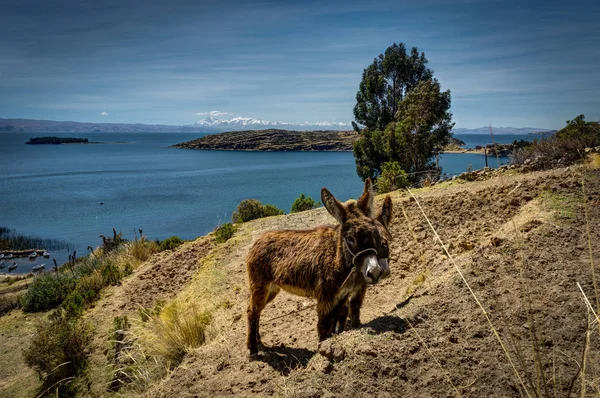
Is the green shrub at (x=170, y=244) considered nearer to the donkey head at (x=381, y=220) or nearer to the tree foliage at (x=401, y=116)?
the donkey head at (x=381, y=220)

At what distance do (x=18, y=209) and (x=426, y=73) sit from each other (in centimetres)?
5088

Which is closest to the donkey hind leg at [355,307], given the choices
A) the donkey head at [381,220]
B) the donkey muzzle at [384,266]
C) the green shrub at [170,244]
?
the donkey head at [381,220]

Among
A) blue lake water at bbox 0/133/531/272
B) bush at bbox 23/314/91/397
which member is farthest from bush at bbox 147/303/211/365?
blue lake water at bbox 0/133/531/272

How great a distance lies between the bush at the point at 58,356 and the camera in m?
8.34

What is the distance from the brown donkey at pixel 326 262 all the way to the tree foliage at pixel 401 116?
76.8 ft

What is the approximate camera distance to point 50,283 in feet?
47.6

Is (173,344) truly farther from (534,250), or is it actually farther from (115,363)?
(534,250)

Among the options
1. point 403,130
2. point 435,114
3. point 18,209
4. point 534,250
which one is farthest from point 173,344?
point 18,209

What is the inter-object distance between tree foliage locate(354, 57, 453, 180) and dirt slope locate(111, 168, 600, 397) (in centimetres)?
2036

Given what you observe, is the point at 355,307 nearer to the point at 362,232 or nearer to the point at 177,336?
the point at 362,232

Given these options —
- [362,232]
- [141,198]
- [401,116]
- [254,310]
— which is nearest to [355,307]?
[362,232]

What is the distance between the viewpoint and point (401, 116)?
1192 inches

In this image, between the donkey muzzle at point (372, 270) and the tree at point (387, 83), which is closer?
the donkey muzzle at point (372, 270)

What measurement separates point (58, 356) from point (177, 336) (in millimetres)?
3968
